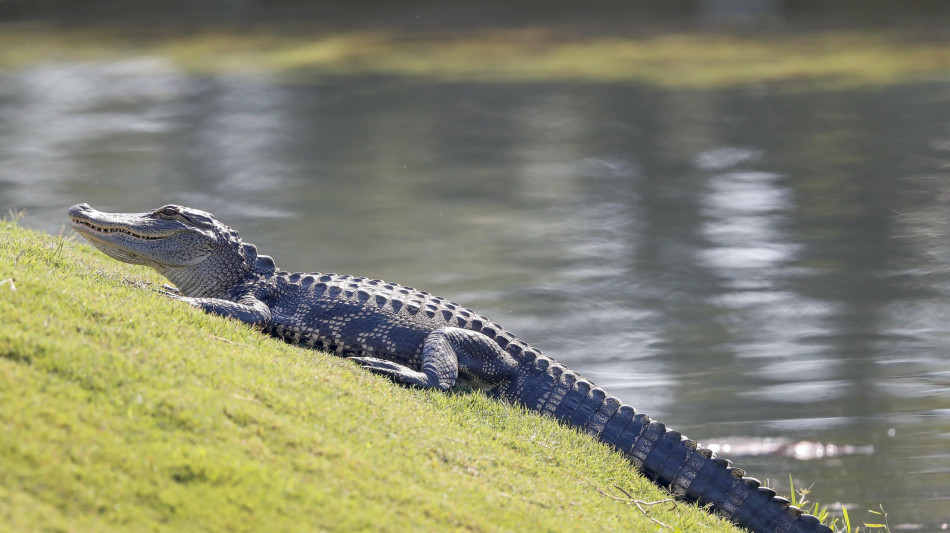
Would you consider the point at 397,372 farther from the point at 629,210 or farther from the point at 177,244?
the point at 629,210

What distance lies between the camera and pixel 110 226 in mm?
5410

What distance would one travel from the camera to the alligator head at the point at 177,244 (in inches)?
214

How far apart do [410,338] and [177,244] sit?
1.43m

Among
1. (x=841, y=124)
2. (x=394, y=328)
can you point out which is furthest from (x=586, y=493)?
(x=841, y=124)

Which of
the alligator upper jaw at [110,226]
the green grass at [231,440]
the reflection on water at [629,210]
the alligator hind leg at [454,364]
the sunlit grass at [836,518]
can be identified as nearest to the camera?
the green grass at [231,440]

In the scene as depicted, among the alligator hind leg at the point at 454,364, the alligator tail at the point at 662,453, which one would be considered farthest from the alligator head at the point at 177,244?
the alligator tail at the point at 662,453

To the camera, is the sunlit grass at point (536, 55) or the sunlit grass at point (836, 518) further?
the sunlit grass at point (536, 55)

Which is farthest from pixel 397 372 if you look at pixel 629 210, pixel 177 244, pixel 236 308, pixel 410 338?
pixel 629 210

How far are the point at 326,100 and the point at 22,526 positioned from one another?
1268 cm

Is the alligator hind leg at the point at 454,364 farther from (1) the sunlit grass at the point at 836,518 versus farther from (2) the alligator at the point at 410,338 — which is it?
(1) the sunlit grass at the point at 836,518

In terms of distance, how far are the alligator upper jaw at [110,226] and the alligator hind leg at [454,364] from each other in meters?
1.37

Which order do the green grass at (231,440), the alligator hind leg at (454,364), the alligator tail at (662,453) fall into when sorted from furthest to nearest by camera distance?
the alligator hind leg at (454,364) → the alligator tail at (662,453) → the green grass at (231,440)

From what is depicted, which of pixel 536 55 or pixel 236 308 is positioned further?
pixel 536 55

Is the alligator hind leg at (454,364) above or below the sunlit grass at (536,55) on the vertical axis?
below
